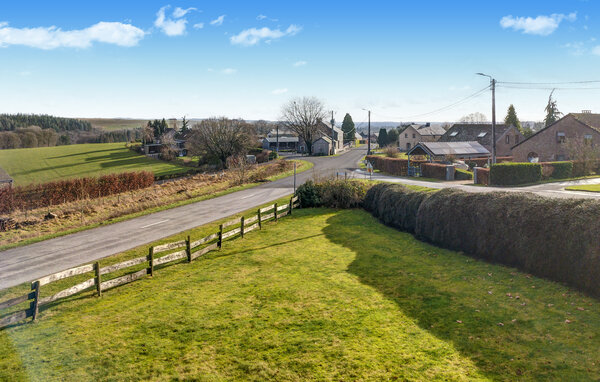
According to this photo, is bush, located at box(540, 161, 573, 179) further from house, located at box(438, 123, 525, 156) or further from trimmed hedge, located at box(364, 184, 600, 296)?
trimmed hedge, located at box(364, 184, 600, 296)

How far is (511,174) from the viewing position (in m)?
39.6

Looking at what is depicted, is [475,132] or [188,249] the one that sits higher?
[475,132]

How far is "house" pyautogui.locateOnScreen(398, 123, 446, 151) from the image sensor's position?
92.6 meters

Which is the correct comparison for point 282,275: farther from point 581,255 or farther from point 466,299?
point 581,255

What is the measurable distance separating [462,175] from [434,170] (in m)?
3.40

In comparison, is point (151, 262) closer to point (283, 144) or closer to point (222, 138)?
point (222, 138)

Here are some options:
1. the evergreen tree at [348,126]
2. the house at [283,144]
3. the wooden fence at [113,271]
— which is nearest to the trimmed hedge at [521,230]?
the wooden fence at [113,271]

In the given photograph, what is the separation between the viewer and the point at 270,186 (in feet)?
146

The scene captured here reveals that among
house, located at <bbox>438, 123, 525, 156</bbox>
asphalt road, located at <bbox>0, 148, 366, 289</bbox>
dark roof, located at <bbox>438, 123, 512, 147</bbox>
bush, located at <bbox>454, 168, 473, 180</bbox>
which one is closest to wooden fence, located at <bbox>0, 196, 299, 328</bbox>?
asphalt road, located at <bbox>0, 148, 366, 289</bbox>

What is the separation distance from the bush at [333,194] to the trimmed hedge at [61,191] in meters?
24.5

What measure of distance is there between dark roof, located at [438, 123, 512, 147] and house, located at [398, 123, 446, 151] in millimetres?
9973

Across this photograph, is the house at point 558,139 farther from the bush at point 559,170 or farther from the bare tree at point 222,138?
the bare tree at point 222,138

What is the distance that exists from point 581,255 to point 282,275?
955cm

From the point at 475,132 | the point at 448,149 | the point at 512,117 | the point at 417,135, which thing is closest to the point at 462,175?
the point at 448,149
